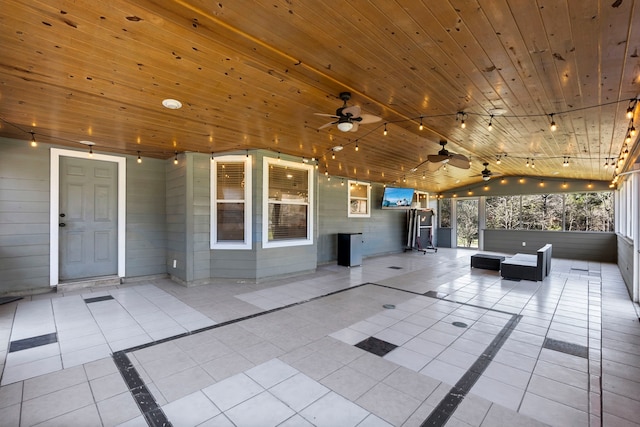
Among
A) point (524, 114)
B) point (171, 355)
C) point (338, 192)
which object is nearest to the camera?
point (171, 355)

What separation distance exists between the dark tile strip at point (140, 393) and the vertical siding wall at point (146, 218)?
3612 millimetres

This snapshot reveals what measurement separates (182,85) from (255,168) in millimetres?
2656

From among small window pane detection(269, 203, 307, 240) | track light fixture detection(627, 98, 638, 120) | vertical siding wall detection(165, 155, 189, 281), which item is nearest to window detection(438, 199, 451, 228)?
small window pane detection(269, 203, 307, 240)

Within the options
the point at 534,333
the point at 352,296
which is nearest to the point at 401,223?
the point at 352,296

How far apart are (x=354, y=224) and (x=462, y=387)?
6977mm

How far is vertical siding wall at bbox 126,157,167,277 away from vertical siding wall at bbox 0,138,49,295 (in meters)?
1.25

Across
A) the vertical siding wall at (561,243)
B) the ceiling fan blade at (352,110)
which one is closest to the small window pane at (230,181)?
the ceiling fan blade at (352,110)

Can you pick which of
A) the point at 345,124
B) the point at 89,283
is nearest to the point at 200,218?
the point at 89,283

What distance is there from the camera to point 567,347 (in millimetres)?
3094

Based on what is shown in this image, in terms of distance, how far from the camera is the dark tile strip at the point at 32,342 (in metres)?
2.99

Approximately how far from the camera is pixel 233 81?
3.18 meters

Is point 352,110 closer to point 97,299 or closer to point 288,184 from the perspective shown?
point 288,184

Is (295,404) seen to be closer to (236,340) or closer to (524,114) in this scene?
(236,340)

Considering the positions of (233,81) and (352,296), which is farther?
(352,296)
